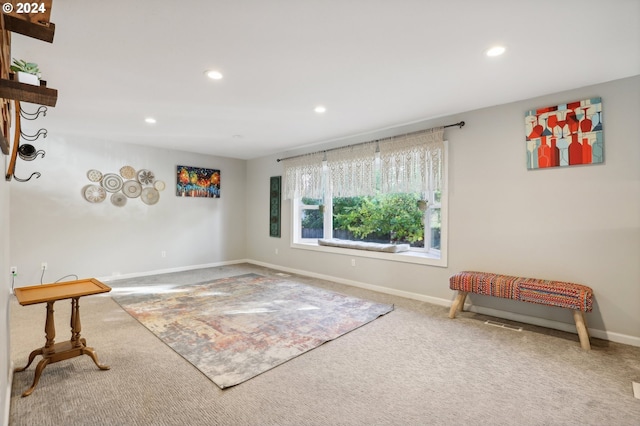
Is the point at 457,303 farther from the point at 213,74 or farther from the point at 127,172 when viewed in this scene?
the point at 127,172

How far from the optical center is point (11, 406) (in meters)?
1.83

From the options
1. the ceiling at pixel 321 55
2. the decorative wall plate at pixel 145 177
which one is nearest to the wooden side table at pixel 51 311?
the ceiling at pixel 321 55

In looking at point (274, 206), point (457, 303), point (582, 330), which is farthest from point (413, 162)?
point (274, 206)

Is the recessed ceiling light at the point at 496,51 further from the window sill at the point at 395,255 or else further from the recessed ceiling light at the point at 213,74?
the window sill at the point at 395,255

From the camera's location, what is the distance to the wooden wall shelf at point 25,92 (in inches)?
43.4

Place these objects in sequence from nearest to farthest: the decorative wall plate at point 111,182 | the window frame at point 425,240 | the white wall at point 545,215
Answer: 1. the white wall at point 545,215
2. the window frame at point 425,240
3. the decorative wall plate at point 111,182

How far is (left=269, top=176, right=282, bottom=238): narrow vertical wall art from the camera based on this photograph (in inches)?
243

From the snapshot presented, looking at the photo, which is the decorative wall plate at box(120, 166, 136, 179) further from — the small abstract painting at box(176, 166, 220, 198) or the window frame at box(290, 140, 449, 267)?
the window frame at box(290, 140, 449, 267)

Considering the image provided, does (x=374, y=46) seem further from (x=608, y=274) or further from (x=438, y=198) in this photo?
(x=608, y=274)

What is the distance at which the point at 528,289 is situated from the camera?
2900 mm

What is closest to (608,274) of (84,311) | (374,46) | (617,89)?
(617,89)

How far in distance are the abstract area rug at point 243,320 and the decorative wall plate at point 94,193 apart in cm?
180

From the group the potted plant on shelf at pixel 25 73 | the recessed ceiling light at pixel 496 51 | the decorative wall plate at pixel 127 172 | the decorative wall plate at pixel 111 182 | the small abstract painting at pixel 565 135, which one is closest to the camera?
the potted plant on shelf at pixel 25 73

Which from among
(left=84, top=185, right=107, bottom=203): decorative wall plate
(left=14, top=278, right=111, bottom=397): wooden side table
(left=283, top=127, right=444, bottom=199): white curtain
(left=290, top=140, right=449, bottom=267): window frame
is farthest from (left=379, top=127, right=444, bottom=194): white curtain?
(left=84, top=185, right=107, bottom=203): decorative wall plate
